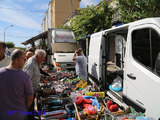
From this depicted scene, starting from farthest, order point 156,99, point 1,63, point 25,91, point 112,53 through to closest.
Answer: point 112,53, point 1,63, point 156,99, point 25,91

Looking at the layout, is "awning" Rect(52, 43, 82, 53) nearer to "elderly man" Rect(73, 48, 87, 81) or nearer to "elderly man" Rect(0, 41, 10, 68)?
"elderly man" Rect(73, 48, 87, 81)

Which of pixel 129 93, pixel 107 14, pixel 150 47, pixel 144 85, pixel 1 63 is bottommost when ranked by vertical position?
pixel 129 93

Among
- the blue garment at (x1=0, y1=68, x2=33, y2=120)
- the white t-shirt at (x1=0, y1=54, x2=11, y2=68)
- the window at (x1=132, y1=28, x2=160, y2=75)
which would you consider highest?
the window at (x1=132, y1=28, x2=160, y2=75)

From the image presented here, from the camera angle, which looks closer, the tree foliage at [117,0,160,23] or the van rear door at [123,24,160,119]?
the van rear door at [123,24,160,119]

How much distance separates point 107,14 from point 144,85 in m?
6.85

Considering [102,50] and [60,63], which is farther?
[60,63]

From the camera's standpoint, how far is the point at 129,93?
2.74m

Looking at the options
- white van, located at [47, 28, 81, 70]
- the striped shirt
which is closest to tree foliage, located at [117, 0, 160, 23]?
white van, located at [47, 28, 81, 70]

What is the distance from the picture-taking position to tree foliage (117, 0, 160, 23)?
454cm

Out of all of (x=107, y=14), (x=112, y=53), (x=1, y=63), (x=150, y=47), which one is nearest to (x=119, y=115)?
(x=150, y=47)

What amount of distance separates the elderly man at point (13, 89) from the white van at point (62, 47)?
5639 mm

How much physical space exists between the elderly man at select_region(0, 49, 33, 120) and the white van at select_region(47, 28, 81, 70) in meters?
5.64

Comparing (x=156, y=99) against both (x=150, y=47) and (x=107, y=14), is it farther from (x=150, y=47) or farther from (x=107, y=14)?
(x=107, y=14)

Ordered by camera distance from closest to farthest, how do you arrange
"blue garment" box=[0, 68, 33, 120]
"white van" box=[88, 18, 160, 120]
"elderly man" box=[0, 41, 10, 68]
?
"blue garment" box=[0, 68, 33, 120]
"white van" box=[88, 18, 160, 120]
"elderly man" box=[0, 41, 10, 68]
